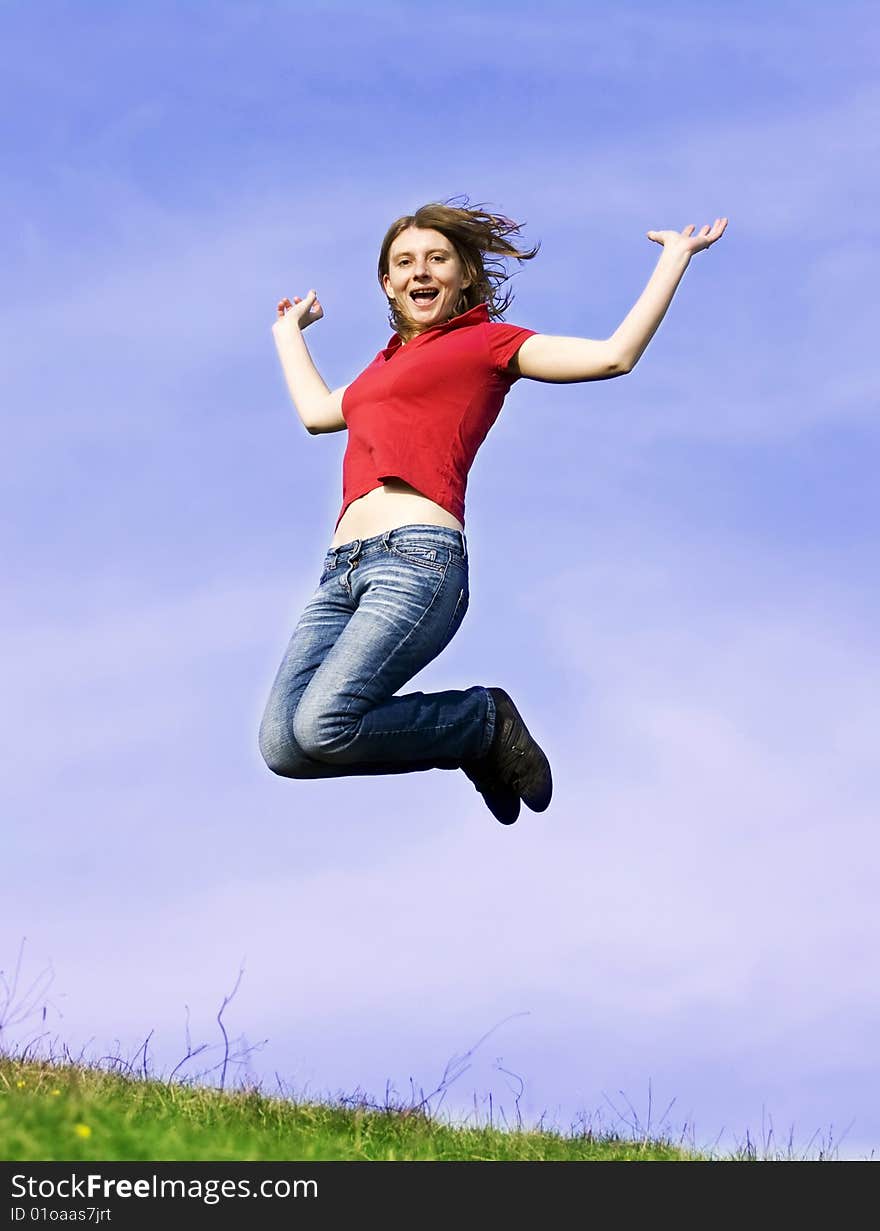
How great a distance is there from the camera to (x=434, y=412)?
6824 mm

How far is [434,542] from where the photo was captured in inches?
261

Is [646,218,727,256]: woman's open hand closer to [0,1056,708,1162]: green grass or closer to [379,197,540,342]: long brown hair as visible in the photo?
[379,197,540,342]: long brown hair

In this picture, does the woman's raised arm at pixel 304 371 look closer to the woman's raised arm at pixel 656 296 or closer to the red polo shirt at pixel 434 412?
the red polo shirt at pixel 434 412

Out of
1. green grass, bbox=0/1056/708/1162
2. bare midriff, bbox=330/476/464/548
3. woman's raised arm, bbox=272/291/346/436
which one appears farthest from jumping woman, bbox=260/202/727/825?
green grass, bbox=0/1056/708/1162

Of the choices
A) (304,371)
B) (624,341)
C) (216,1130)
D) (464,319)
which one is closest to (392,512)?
(464,319)

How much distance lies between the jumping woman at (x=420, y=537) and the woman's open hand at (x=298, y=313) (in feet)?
4.11

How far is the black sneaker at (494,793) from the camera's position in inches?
280

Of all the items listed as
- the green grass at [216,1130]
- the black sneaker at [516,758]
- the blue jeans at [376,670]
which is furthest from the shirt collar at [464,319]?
the green grass at [216,1130]
